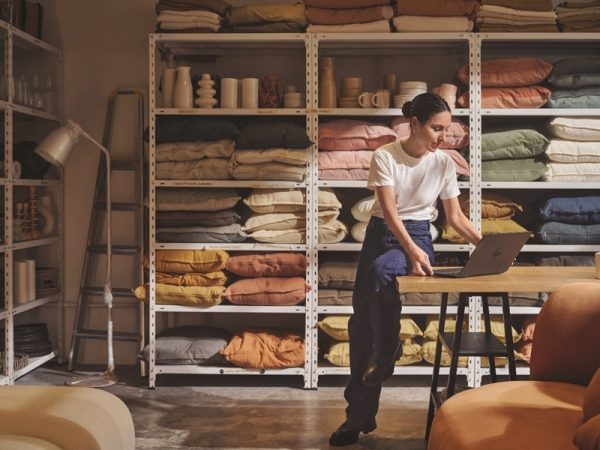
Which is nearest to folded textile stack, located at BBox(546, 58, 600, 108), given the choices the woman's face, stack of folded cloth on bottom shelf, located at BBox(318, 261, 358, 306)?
the woman's face

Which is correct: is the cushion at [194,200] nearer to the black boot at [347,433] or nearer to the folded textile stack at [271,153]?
the folded textile stack at [271,153]

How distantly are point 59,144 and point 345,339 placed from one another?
2039mm

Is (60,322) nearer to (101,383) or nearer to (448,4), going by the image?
(101,383)

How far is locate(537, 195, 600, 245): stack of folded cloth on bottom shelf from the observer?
14.8 ft

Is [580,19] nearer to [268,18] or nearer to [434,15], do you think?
[434,15]

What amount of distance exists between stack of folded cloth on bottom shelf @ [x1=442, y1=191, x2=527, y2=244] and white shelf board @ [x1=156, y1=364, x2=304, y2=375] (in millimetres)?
1202

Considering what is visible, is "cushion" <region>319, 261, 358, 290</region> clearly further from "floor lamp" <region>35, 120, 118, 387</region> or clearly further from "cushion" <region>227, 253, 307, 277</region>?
"floor lamp" <region>35, 120, 118, 387</region>

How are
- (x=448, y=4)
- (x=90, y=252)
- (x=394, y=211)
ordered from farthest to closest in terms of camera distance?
(x=90, y=252) → (x=448, y=4) → (x=394, y=211)

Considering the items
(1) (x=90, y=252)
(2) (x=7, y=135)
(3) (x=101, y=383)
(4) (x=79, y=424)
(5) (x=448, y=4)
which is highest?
(5) (x=448, y=4)

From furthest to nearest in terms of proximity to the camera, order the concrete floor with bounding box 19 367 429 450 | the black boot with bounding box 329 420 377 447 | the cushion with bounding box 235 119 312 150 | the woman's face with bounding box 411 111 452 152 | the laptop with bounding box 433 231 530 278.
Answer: the cushion with bounding box 235 119 312 150, the concrete floor with bounding box 19 367 429 450, the black boot with bounding box 329 420 377 447, the woman's face with bounding box 411 111 452 152, the laptop with bounding box 433 231 530 278

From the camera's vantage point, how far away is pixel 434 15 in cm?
450

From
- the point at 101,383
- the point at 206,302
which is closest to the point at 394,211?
the point at 206,302

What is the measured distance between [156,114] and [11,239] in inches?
44.0

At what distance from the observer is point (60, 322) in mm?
5234
